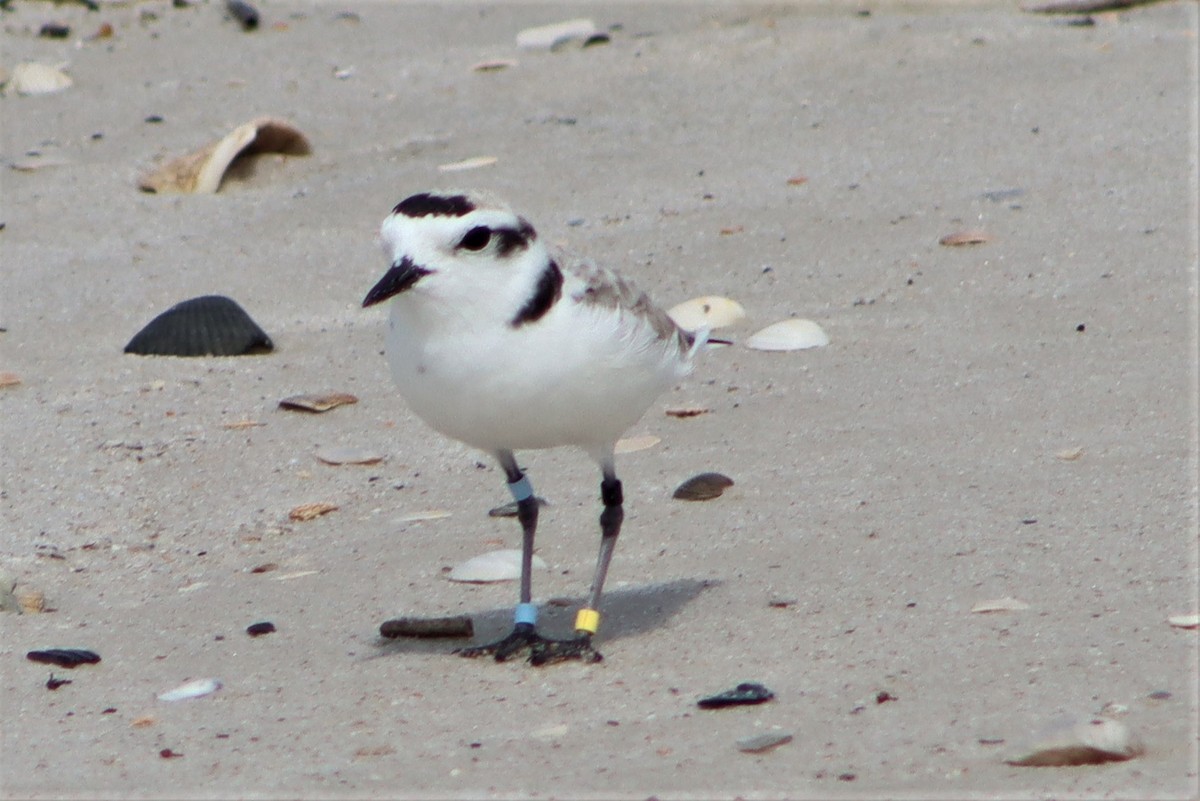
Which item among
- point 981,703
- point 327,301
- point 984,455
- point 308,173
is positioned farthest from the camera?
point 308,173

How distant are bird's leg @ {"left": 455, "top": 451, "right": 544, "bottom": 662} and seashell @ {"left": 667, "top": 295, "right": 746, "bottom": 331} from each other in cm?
189

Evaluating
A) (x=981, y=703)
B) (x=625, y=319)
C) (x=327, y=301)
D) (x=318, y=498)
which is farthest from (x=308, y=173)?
(x=981, y=703)

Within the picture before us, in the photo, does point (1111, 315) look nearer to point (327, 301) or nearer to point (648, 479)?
point (648, 479)

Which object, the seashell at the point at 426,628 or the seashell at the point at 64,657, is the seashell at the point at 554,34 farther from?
the seashell at the point at 64,657

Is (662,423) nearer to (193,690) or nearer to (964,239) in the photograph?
(964,239)

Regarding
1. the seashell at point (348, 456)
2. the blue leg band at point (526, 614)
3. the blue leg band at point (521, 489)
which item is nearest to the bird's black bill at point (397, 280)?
the blue leg band at point (521, 489)

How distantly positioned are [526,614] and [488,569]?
0.43m

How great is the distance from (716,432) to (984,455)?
80 centimetres

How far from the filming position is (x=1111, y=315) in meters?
5.43

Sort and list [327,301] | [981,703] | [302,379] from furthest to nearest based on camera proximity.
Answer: [327,301]
[302,379]
[981,703]

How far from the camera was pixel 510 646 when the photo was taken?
3.56 meters

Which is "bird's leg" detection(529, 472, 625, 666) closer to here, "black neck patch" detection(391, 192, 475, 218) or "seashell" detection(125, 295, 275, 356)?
"black neck patch" detection(391, 192, 475, 218)

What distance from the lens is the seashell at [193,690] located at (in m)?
3.37

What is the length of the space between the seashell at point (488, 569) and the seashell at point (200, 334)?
173 cm
